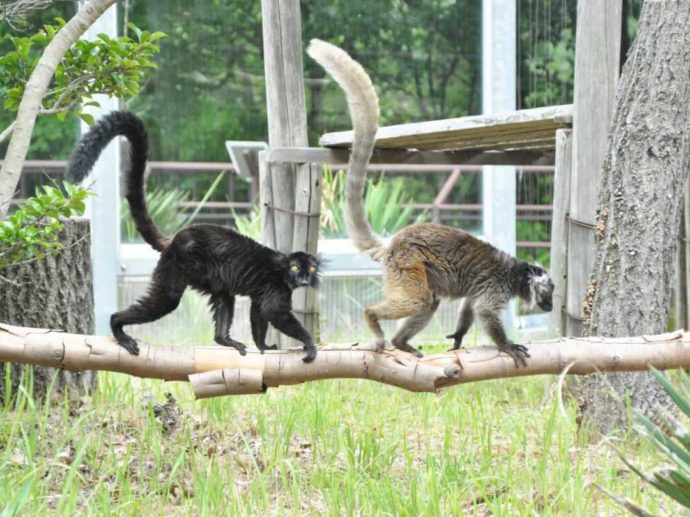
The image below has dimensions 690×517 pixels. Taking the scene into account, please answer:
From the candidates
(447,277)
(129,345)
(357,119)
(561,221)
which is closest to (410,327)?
(447,277)

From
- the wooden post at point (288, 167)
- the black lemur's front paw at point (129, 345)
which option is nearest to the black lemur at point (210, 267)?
the black lemur's front paw at point (129, 345)

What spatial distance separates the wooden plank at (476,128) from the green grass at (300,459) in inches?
74.5

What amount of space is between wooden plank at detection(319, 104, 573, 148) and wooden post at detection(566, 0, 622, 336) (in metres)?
0.34

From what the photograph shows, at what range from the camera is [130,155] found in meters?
4.73

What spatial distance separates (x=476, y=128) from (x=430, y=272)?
1686 millimetres

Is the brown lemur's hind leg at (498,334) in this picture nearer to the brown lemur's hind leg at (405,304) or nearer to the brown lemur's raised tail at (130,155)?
the brown lemur's hind leg at (405,304)

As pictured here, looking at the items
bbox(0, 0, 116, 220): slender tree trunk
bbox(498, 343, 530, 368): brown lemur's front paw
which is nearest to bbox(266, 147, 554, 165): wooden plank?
bbox(0, 0, 116, 220): slender tree trunk

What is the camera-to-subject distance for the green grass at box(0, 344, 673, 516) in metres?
3.83

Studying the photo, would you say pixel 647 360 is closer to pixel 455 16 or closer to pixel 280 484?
pixel 280 484

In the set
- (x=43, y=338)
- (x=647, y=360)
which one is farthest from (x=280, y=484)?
(x=647, y=360)

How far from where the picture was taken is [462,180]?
984 centimetres

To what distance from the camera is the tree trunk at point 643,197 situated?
515 centimetres

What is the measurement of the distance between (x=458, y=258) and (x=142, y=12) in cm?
507

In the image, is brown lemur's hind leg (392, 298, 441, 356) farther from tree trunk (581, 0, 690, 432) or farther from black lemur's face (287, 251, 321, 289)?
tree trunk (581, 0, 690, 432)
